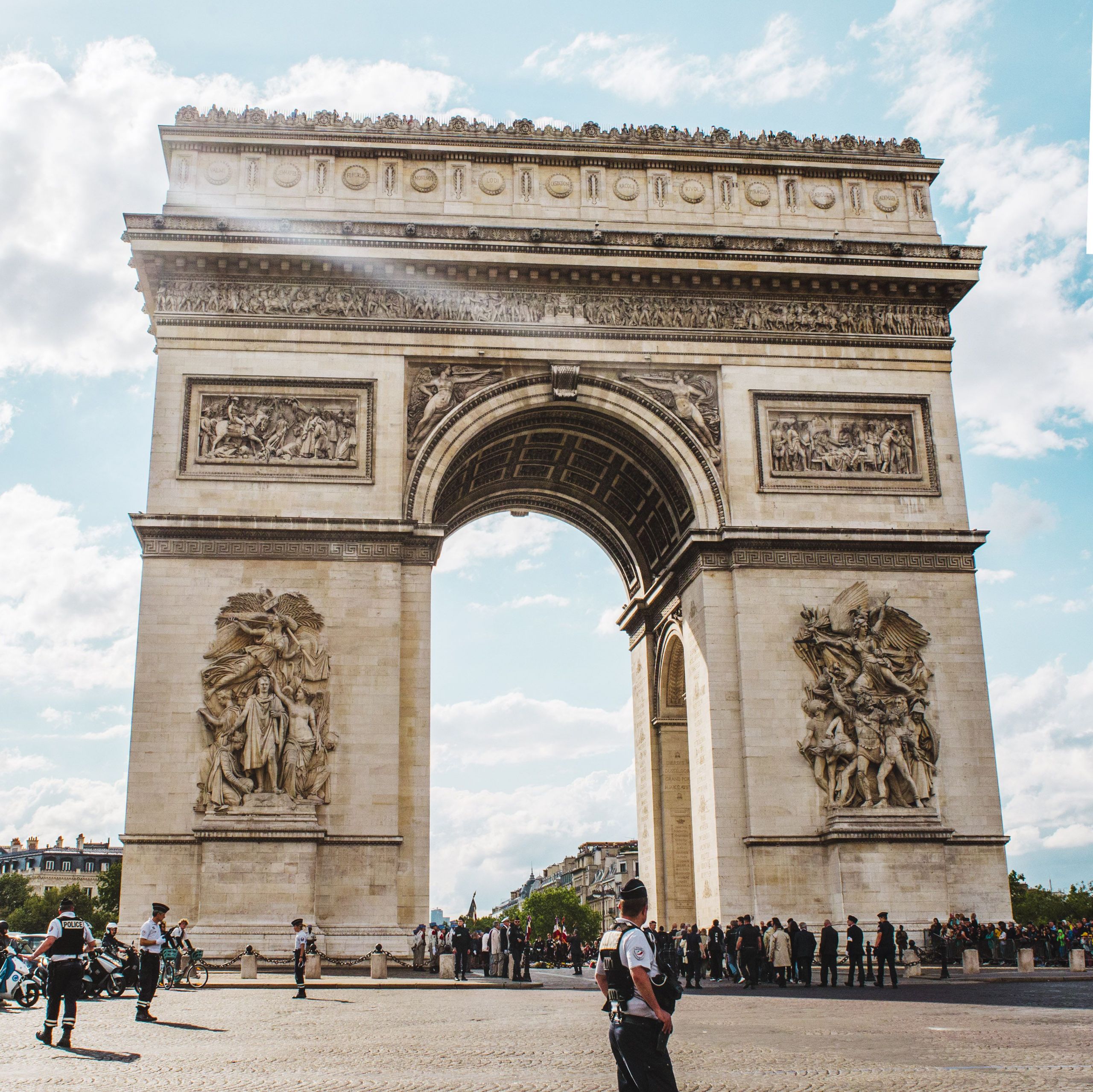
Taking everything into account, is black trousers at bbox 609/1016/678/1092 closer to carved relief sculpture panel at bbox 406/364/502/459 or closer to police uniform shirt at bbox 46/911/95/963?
police uniform shirt at bbox 46/911/95/963

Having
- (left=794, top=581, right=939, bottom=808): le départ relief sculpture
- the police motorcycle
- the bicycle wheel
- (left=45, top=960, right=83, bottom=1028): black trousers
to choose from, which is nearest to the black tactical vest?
(left=45, top=960, right=83, bottom=1028): black trousers

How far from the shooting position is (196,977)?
21.3 m

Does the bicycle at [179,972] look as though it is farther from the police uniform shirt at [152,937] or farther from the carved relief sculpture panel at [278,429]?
the carved relief sculpture panel at [278,429]

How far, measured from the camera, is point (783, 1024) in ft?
45.6

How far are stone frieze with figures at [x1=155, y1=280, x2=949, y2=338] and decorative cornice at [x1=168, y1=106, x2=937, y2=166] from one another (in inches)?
151

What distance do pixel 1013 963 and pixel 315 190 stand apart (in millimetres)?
22278

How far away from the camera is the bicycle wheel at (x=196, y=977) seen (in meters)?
20.7

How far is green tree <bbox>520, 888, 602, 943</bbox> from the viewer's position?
343ft

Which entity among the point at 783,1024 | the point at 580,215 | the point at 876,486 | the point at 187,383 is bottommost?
the point at 783,1024

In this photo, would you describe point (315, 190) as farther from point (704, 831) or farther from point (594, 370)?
point (704, 831)

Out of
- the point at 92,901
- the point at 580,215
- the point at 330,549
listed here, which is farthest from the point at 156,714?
the point at 92,901

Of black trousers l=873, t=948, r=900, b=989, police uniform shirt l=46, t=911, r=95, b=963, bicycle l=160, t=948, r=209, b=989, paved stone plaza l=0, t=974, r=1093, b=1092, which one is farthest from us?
black trousers l=873, t=948, r=900, b=989

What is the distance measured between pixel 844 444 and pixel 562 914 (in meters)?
81.6

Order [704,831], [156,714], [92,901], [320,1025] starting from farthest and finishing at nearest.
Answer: [92,901] → [704,831] → [156,714] → [320,1025]
